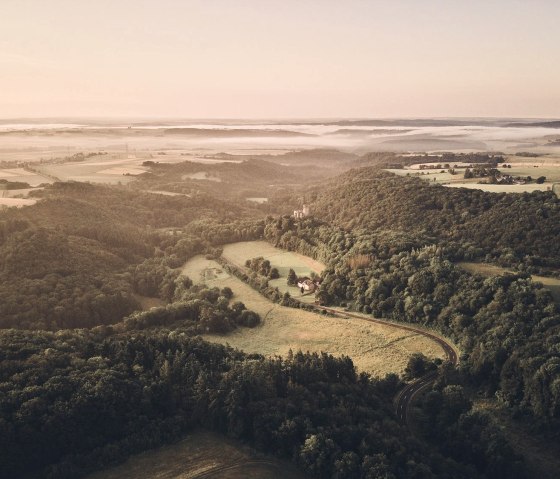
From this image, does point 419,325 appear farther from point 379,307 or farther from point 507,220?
point 507,220

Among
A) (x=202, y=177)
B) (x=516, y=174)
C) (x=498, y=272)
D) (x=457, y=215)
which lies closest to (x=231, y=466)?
(x=498, y=272)

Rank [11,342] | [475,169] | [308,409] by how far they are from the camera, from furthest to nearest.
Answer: [475,169], [11,342], [308,409]

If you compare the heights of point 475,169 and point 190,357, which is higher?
point 475,169

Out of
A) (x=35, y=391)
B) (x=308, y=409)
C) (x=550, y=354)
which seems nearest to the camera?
(x=35, y=391)

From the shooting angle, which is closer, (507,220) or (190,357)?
(190,357)

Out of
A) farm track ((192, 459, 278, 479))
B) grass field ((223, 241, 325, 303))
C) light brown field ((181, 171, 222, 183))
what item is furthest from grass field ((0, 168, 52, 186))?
farm track ((192, 459, 278, 479))

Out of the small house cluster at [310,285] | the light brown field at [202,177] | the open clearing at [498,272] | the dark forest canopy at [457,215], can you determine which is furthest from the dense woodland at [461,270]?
the light brown field at [202,177]

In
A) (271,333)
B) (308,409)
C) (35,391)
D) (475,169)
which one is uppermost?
(475,169)

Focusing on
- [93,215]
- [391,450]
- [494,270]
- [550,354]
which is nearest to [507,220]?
[494,270]
